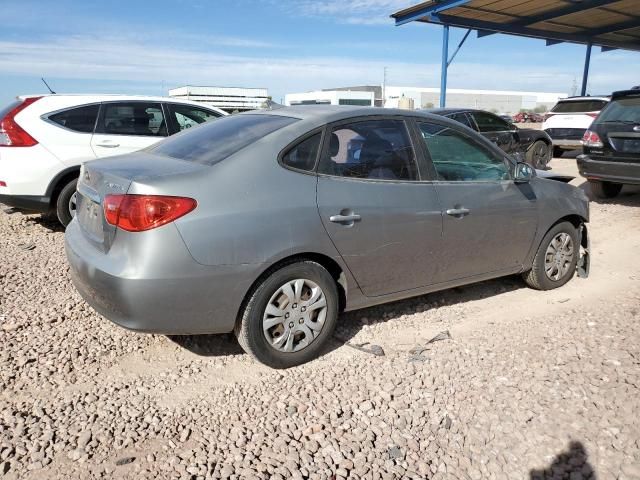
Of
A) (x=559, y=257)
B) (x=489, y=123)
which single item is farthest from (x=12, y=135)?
(x=489, y=123)

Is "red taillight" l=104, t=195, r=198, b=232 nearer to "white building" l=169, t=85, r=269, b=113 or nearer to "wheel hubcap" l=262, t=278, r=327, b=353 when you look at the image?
"wheel hubcap" l=262, t=278, r=327, b=353

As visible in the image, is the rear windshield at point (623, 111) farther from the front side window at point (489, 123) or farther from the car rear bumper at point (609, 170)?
the front side window at point (489, 123)

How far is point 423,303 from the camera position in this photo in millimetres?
4477

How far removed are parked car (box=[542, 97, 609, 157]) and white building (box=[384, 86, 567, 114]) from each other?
56.3 metres

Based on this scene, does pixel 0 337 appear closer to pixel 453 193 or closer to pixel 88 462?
pixel 88 462

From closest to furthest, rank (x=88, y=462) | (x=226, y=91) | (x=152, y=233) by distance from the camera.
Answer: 1. (x=88, y=462)
2. (x=152, y=233)
3. (x=226, y=91)

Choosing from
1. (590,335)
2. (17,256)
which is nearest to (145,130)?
(17,256)

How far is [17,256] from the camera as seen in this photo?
546 cm

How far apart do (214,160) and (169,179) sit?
0.35 m

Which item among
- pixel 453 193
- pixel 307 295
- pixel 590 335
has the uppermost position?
pixel 453 193

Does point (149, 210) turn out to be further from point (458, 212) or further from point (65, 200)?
point (65, 200)

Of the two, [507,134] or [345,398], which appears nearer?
[345,398]

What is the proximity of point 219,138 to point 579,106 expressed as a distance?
13423 mm

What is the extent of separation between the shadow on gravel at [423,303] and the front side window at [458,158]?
3.61 ft
